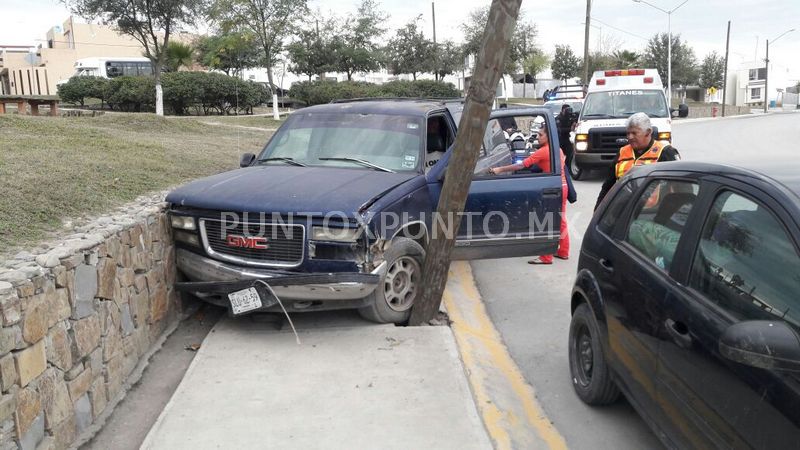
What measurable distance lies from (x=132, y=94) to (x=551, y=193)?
80.9 ft

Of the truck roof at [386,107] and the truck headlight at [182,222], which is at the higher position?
the truck roof at [386,107]

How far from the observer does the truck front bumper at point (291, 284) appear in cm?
506

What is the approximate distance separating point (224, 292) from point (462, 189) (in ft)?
6.69

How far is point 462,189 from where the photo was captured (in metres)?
5.59

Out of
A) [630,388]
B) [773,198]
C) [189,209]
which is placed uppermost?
[773,198]

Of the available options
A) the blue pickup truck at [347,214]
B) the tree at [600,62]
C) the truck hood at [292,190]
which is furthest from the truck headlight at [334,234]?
the tree at [600,62]

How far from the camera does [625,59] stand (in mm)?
61812

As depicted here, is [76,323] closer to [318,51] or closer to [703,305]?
[703,305]

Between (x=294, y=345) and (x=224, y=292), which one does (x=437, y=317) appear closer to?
(x=294, y=345)

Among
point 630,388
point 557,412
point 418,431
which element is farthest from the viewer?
point 557,412

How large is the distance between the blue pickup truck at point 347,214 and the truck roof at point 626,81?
9396 millimetres

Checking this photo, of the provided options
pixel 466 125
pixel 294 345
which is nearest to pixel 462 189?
pixel 466 125

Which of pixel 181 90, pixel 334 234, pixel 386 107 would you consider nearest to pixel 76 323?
pixel 334 234

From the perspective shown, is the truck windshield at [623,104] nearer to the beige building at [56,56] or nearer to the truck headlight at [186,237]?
the truck headlight at [186,237]
